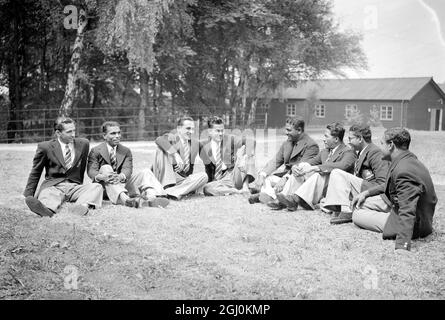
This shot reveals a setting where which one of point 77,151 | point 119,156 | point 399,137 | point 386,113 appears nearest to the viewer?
point 399,137

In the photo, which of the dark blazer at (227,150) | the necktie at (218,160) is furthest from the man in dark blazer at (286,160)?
the necktie at (218,160)

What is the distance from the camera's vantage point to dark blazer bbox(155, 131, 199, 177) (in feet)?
25.5

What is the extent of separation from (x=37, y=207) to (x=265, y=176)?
3291 millimetres

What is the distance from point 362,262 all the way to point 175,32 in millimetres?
17168

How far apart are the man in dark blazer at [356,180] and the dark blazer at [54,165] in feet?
11.4

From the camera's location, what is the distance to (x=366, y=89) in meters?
43.5

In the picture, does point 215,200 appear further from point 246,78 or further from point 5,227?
point 246,78

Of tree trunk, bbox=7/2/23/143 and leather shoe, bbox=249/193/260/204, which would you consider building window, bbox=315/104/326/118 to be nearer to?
tree trunk, bbox=7/2/23/143

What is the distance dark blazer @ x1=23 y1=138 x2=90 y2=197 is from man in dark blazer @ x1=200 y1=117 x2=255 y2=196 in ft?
6.62

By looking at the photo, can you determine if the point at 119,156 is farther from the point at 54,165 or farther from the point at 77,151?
the point at 54,165

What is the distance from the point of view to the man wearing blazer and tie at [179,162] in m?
7.78

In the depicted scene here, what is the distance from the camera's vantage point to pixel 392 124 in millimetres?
40375

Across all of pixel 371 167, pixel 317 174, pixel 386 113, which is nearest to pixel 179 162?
pixel 317 174

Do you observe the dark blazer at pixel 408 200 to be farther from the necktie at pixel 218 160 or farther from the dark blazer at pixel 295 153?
the necktie at pixel 218 160
